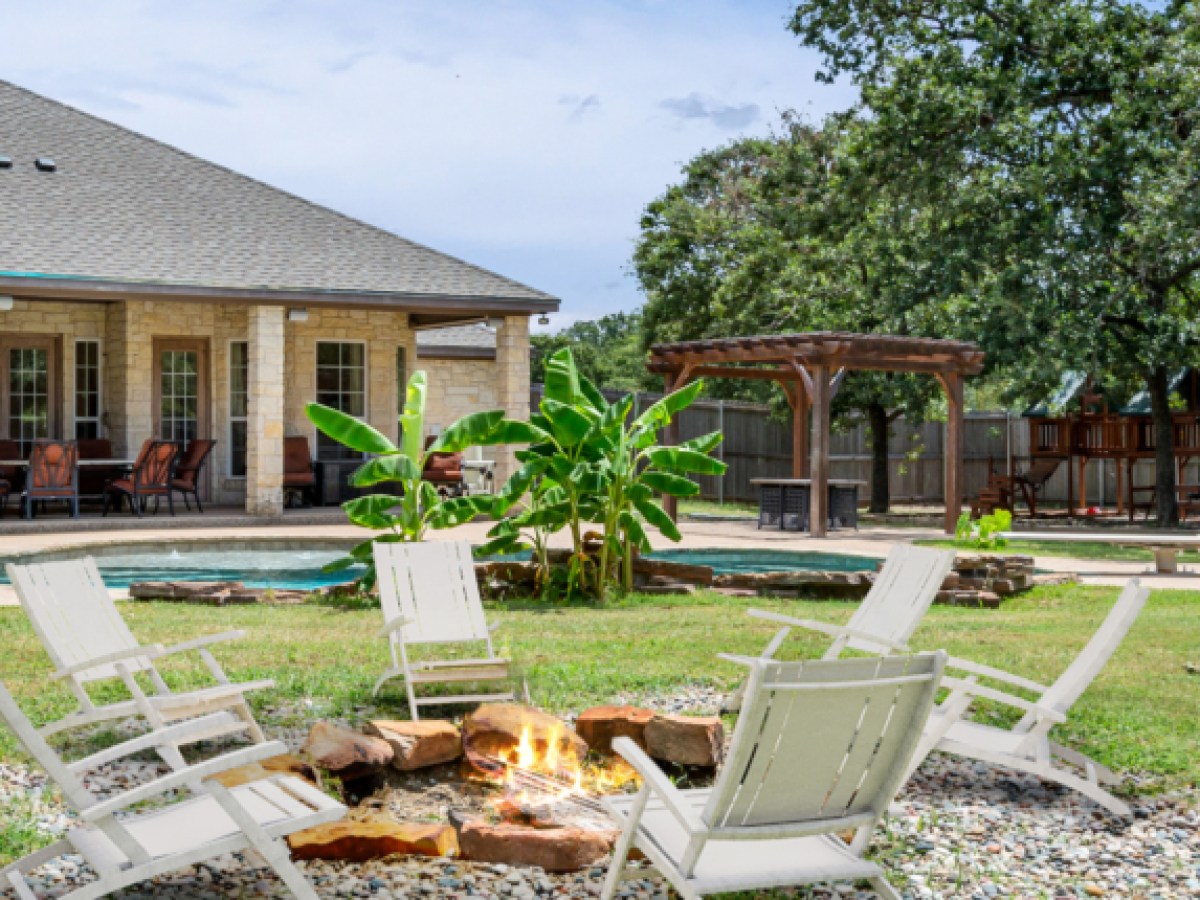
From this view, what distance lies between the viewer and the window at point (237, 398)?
19.5m

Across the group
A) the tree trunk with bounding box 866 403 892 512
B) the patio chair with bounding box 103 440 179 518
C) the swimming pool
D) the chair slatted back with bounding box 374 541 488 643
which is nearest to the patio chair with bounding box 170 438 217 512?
the patio chair with bounding box 103 440 179 518

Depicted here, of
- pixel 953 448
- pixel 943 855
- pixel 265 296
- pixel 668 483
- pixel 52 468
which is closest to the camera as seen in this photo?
pixel 943 855

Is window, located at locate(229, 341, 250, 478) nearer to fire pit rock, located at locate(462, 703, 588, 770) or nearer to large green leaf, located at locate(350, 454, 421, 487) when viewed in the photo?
large green leaf, located at locate(350, 454, 421, 487)

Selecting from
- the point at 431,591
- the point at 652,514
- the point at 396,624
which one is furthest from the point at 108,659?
the point at 652,514

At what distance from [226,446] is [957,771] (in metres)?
15.6

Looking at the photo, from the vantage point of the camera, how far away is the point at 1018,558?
40.5 ft

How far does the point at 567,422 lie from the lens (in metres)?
9.98

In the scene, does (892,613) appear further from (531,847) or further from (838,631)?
(531,847)

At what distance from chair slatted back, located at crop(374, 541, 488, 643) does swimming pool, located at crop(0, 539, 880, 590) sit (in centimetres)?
657

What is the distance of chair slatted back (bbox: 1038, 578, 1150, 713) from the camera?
514cm

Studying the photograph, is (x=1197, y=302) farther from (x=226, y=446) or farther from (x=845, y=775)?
(x=845, y=775)

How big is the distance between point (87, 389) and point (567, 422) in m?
11.6

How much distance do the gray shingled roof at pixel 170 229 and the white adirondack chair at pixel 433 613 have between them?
11145 mm

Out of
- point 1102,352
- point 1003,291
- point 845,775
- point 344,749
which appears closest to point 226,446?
point 1003,291
